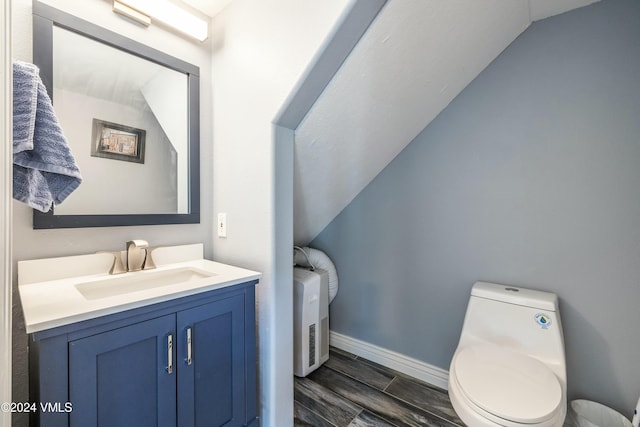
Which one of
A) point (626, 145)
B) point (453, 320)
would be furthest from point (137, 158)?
point (626, 145)

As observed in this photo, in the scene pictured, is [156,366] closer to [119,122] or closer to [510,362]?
[119,122]

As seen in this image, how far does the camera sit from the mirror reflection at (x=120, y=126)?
3.64 feet

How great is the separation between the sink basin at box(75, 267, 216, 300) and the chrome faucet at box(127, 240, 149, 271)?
39 millimetres

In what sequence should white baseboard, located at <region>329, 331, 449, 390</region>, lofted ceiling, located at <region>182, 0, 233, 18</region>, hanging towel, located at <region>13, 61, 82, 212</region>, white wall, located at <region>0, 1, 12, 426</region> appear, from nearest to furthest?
white wall, located at <region>0, 1, 12, 426</region> < hanging towel, located at <region>13, 61, 82, 212</region> < lofted ceiling, located at <region>182, 0, 233, 18</region> < white baseboard, located at <region>329, 331, 449, 390</region>

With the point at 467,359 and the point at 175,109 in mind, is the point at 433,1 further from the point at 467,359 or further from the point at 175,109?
the point at 467,359

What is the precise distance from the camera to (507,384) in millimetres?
1090

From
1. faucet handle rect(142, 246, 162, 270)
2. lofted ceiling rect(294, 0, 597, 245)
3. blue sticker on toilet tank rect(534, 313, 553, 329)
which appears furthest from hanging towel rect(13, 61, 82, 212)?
blue sticker on toilet tank rect(534, 313, 553, 329)

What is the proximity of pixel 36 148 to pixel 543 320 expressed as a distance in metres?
2.07

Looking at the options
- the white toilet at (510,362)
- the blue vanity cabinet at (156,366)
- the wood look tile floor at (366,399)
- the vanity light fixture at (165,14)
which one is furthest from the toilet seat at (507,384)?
the vanity light fixture at (165,14)

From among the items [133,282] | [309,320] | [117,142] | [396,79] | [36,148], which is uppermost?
[396,79]

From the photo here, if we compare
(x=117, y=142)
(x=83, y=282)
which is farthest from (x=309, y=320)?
(x=117, y=142)

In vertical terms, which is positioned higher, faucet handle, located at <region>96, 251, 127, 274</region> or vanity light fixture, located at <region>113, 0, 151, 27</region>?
vanity light fixture, located at <region>113, 0, 151, 27</region>

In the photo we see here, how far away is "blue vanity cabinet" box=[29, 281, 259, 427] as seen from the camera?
2.40 ft

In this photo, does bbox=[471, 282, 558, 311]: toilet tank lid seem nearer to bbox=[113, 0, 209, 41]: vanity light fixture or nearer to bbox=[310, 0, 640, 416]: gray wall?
bbox=[310, 0, 640, 416]: gray wall
